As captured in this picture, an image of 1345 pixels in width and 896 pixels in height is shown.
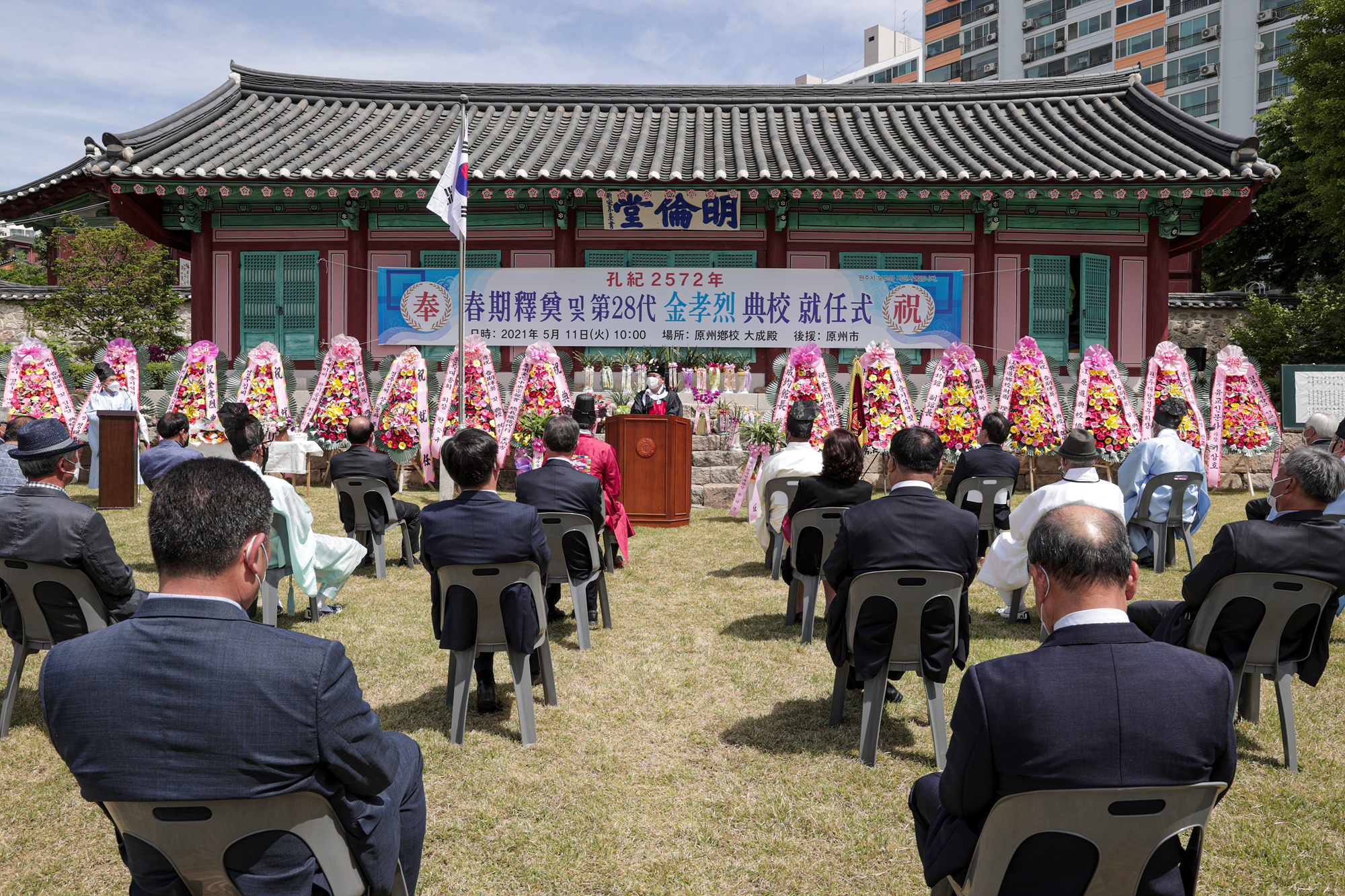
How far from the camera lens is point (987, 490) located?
6168 mm

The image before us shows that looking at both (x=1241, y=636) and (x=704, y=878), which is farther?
(x=1241, y=636)

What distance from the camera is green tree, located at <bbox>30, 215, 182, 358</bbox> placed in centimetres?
1566

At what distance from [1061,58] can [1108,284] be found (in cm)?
3098

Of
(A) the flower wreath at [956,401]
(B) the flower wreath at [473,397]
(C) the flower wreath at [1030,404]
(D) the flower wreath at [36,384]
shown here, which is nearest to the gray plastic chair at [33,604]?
(B) the flower wreath at [473,397]

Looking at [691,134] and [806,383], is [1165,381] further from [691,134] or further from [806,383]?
[691,134]

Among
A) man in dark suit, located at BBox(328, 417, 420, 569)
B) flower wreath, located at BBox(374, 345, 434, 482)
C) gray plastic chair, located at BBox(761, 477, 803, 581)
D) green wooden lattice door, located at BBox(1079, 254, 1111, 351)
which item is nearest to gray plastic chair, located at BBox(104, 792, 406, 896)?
gray plastic chair, located at BBox(761, 477, 803, 581)

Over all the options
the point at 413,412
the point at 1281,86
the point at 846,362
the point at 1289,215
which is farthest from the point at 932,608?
the point at 1281,86

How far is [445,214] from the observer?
8703mm

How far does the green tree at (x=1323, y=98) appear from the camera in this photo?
44.0 ft

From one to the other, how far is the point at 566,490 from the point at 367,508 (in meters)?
2.64

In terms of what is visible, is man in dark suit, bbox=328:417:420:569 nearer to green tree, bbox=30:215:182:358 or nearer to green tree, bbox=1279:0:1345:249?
green tree, bbox=30:215:182:358

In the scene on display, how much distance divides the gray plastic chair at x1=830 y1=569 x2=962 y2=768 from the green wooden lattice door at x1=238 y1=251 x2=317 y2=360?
11731 mm

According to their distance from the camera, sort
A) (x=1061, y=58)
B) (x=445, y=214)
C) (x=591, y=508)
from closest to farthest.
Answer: (x=591, y=508), (x=445, y=214), (x=1061, y=58)

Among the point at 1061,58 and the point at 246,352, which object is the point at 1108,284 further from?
the point at 1061,58
